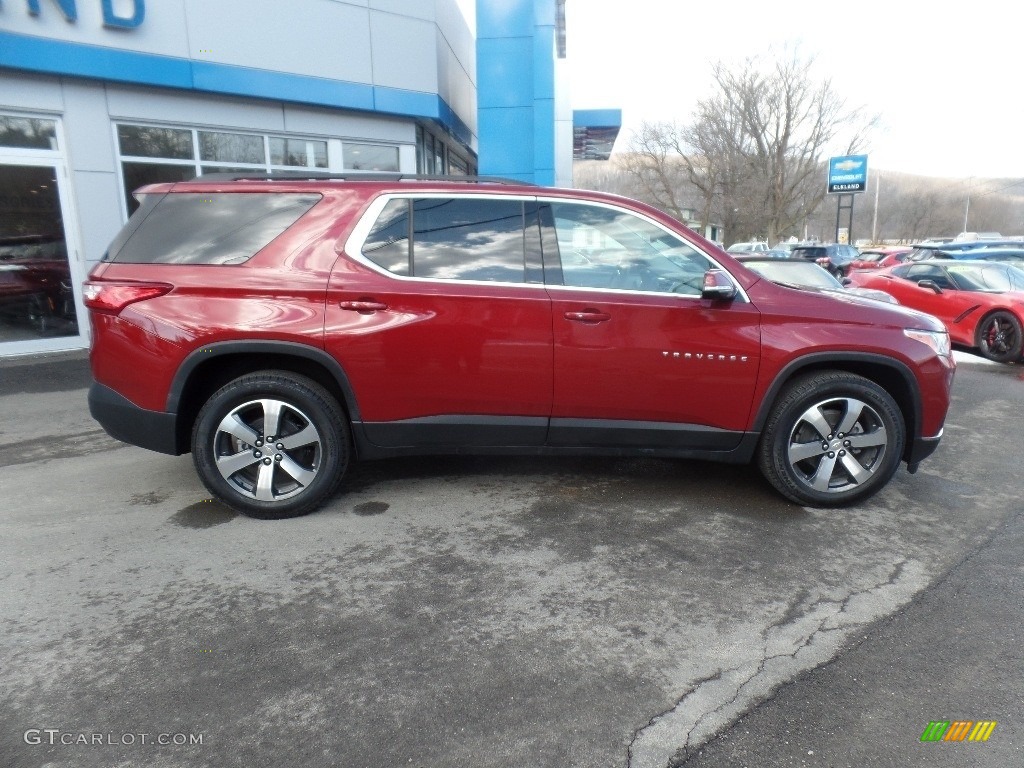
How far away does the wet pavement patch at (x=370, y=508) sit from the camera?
3928 mm

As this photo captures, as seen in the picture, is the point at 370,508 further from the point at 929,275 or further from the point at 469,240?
the point at 929,275

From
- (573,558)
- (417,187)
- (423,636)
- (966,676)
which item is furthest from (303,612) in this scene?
(966,676)

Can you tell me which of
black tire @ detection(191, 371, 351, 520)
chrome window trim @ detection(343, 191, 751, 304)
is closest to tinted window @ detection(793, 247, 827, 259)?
chrome window trim @ detection(343, 191, 751, 304)

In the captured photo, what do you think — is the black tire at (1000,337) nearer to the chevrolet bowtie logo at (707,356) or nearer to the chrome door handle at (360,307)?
the chevrolet bowtie logo at (707,356)

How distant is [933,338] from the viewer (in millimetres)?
3891

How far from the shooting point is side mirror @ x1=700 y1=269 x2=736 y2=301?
3.56 metres

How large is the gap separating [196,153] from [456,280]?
7.86 metres

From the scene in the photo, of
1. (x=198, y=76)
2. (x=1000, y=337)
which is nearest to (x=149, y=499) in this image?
(x=198, y=76)

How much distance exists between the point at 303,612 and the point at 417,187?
233 centimetres

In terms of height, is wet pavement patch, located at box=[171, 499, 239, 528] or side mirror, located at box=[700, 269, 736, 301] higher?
side mirror, located at box=[700, 269, 736, 301]

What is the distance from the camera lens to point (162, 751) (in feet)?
6.93

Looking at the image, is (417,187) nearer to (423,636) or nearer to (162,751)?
(423,636)

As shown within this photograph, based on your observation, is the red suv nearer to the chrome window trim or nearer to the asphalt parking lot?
the chrome window trim

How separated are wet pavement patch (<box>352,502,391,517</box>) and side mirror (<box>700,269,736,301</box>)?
2.22 meters
